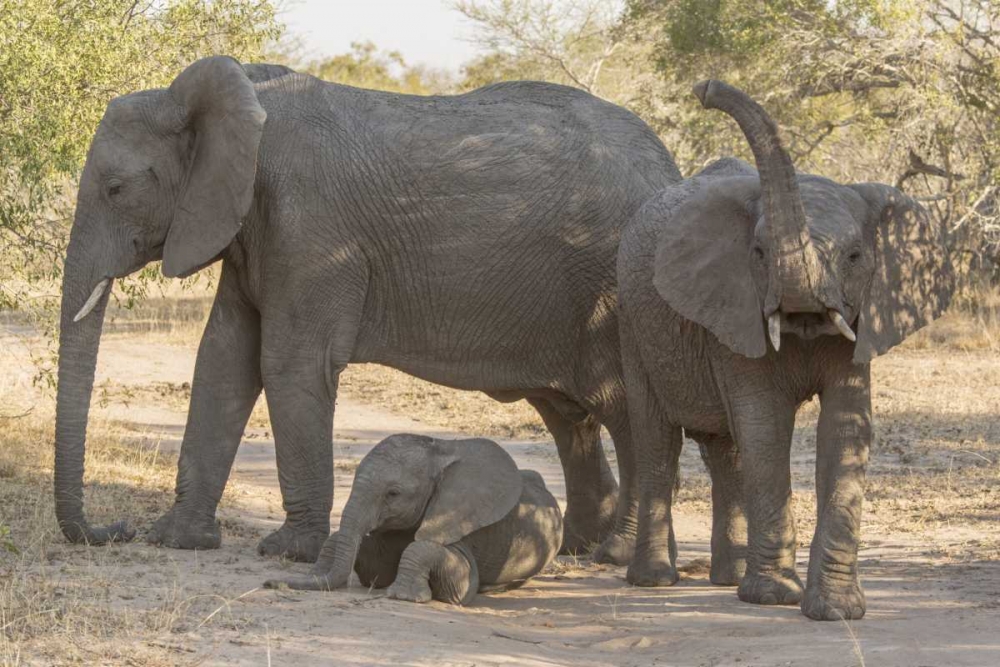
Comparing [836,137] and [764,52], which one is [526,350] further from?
[836,137]

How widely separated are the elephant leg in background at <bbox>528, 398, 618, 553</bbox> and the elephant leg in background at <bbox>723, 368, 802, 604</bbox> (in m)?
1.98

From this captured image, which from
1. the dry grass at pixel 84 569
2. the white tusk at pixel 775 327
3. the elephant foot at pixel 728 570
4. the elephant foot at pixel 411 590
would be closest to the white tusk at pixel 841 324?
the white tusk at pixel 775 327

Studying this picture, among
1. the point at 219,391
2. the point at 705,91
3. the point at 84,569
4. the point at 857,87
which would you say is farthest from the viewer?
the point at 857,87

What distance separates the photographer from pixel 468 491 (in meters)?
7.71

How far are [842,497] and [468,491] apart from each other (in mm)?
1783

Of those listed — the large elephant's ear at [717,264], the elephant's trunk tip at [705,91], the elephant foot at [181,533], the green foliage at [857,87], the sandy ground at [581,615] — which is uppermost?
the green foliage at [857,87]

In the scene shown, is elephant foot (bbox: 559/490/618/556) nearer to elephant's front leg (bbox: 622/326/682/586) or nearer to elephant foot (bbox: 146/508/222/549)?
elephant's front leg (bbox: 622/326/682/586)

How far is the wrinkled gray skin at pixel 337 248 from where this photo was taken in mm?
8305

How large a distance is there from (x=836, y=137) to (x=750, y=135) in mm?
13713

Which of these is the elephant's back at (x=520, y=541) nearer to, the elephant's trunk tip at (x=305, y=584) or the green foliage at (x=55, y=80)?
the elephant's trunk tip at (x=305, y=584)

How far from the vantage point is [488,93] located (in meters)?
9.36

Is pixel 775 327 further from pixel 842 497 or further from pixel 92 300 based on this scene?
pixel 92 300

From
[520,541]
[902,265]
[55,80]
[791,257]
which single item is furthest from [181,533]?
[902,265]

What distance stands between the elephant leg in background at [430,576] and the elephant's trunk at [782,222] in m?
1.93
